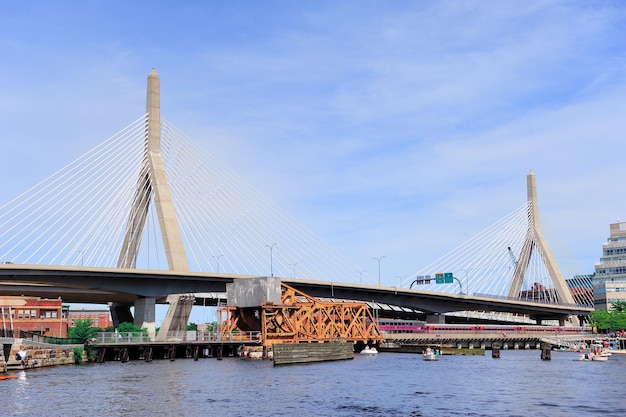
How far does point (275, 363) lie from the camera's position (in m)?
81.8

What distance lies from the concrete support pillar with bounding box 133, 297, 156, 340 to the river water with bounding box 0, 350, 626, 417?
35.7 metres

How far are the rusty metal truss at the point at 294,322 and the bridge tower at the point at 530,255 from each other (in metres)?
53.1

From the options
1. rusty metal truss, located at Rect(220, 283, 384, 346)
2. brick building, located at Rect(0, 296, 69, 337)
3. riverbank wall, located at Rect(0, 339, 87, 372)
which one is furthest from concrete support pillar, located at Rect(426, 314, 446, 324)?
riverbank wall, located at Rect(0, 339, 87, 372)

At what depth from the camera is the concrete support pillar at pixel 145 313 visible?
11725cm

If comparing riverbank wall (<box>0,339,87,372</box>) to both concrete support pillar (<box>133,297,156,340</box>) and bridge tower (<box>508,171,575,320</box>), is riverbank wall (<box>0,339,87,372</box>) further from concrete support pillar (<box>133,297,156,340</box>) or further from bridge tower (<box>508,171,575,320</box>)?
bridge tower (<box>508,171,575,320</box>)

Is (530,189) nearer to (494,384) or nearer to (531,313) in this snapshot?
(531,313)

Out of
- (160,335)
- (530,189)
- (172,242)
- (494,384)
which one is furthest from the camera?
(530,189)

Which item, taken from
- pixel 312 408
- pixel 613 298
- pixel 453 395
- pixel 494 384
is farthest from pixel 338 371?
pixel 613 298

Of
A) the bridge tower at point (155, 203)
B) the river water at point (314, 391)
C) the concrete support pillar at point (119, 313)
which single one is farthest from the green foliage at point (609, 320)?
the concrete support pillar at point (119, 313)

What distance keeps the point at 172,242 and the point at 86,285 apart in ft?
55.3

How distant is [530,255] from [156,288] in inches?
3456

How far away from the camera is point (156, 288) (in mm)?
117938

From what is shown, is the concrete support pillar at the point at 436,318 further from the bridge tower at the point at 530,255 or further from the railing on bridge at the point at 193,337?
the railing on bridge at the point at 193,337

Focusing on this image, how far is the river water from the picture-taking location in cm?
4547
